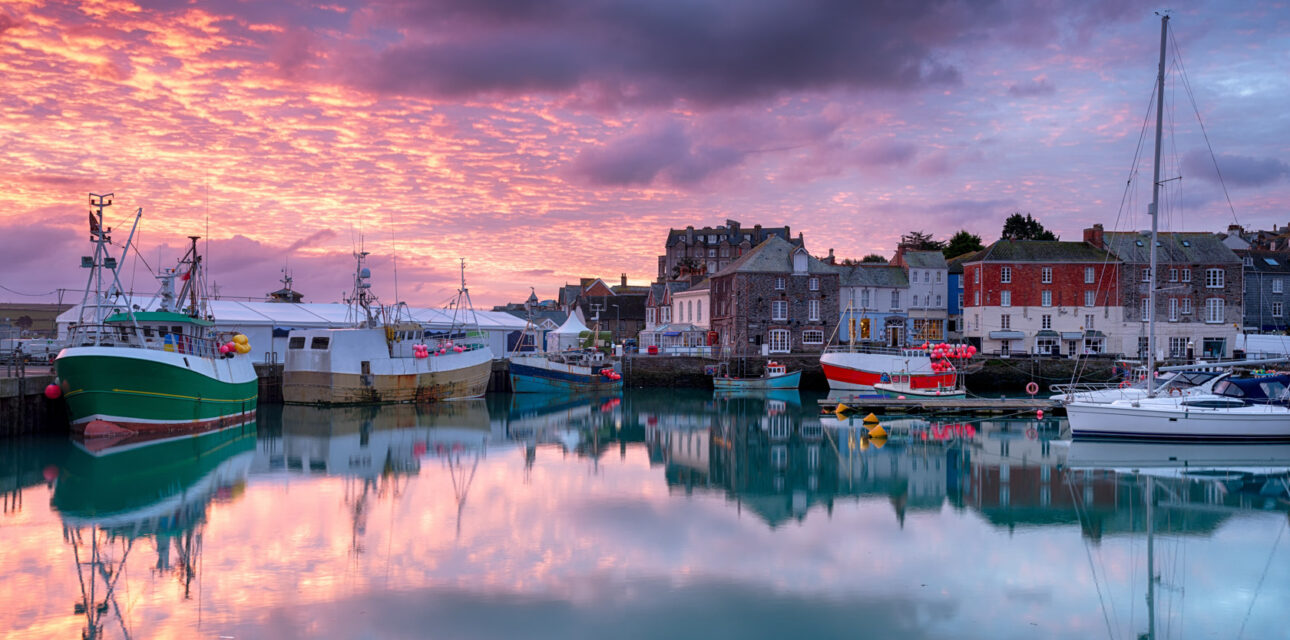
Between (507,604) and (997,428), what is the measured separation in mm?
24577

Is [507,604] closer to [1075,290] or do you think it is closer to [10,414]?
[10,414]

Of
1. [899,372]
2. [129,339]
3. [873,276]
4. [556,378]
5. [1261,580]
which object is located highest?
[873,276]

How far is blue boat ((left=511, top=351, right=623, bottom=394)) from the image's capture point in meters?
48.1

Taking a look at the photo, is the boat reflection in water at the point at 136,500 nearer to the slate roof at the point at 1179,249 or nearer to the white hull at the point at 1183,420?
the white hull at the point at 1183,420

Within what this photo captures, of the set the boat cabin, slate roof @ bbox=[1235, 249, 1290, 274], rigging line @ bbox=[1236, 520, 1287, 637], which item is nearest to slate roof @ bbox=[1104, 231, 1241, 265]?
slate roof @ bbox=[1235, 249, 1290, 274]

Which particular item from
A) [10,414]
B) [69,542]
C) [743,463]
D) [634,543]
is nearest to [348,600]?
[634,543]

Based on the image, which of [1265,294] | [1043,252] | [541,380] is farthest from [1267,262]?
[541,380]

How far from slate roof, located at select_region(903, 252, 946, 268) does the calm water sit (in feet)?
117

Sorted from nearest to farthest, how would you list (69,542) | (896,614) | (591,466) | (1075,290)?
(896,614)
(69,542)
(591,466)
(1075,290)

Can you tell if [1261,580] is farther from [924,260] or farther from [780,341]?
[924,260]

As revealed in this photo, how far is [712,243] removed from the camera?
4126 inches

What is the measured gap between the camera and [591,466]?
2420 centimetres

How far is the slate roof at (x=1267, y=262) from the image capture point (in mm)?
59938

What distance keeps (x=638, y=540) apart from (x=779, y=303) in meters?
42.7
